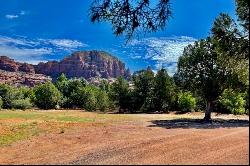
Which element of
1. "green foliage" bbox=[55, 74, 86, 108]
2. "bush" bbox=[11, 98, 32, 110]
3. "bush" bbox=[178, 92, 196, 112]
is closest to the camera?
"bush" bbox=[178, 92, 196, 112]

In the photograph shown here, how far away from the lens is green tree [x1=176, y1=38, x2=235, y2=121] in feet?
168

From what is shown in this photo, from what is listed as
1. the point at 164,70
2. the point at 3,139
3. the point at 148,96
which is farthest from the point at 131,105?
the point at 3,139

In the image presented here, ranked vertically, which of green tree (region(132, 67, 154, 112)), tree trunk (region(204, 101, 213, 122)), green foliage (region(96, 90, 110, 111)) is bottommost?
tree trunk (region(204, 101, 213, 122))

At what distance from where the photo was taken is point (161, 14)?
265 inches

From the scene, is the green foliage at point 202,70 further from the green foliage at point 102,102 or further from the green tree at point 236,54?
the green foliage at point 102,102

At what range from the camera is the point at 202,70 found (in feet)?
173

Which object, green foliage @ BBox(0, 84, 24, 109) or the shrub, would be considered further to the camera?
green foliage @ BBox(0, 84, 24, 109)

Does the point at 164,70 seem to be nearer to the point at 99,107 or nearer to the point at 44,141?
the point at 99,107

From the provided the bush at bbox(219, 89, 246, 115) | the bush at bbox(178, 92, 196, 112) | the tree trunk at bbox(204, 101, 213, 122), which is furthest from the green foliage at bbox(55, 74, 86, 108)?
the bush at bbox(219, 89, 246, 115)

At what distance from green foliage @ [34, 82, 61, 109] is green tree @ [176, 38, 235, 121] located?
6332cm

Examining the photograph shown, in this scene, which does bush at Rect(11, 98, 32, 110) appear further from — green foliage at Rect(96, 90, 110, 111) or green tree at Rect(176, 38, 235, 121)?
green tree at Rect(176, 38, 235, 121)

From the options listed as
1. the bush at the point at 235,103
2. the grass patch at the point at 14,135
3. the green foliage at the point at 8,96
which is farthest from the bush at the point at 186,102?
the green foliage at the point at 8,96

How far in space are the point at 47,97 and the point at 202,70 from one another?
6703 centimetres

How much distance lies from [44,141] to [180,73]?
29.1 metres
